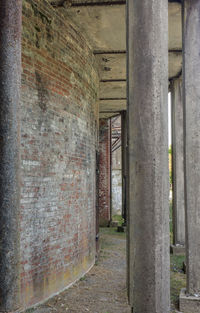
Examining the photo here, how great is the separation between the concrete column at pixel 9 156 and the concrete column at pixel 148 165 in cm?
137

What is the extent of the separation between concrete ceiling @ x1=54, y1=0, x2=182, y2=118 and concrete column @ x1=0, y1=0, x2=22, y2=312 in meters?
3.12

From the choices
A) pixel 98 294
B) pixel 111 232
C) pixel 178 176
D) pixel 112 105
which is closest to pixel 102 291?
pixel 98 294

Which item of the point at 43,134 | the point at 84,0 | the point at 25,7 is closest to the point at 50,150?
the point at 43,134

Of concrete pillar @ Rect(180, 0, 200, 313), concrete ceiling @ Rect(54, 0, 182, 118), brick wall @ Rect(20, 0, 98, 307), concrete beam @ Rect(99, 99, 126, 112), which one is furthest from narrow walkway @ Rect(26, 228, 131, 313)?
concrete beam @ Rect(99, 99, 126, 112)

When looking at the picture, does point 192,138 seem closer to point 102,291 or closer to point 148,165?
point 148,165

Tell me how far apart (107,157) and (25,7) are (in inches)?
381

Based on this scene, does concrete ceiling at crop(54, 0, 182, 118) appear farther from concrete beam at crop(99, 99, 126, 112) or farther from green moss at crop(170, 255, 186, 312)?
green moss at crop(170, 255, 186, 312)

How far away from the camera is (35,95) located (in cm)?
468

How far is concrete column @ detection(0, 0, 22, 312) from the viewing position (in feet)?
7.78

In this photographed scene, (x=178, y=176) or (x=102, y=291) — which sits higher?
(x=178, y=176)

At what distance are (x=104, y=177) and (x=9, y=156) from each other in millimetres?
11344

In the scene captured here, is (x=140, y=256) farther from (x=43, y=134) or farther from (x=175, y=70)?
(x=175, y=70)

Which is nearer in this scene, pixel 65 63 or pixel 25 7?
pixel 25 7

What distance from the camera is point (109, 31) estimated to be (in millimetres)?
6273
